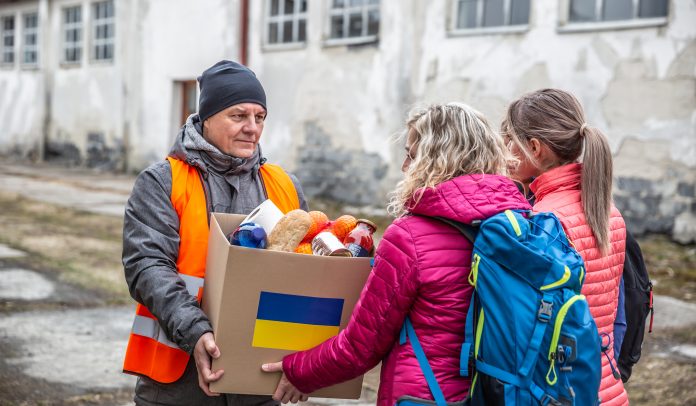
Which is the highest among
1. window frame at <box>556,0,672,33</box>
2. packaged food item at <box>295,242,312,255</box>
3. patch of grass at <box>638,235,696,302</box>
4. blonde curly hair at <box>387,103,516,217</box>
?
window frame at <box>556,0,672,33</box>

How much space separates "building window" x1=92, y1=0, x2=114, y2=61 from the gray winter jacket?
1539 cm

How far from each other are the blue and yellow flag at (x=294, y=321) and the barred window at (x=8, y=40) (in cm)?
2029

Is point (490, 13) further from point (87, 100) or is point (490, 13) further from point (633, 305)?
point (87, 100)

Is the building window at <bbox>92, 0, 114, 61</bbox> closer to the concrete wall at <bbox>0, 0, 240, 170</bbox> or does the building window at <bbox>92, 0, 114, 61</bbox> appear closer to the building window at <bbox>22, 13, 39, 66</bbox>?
the concrete wall at <bbox>0, 0, 240, 170</bbox>

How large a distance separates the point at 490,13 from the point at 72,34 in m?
11.6

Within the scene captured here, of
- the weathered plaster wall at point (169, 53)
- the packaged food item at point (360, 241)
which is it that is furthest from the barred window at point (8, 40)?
the packaged food item at point (360, 241)

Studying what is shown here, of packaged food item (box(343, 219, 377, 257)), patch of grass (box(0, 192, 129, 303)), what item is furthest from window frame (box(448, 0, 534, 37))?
packaged food item (box(343, 219, 377, 257))

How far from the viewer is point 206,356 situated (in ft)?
6.83

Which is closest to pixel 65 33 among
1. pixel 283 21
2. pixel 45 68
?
pixel 45 68

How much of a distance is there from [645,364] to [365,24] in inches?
318

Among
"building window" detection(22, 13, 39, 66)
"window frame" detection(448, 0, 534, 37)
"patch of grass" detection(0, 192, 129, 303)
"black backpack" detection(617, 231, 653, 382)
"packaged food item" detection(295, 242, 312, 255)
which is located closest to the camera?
"packaged food item" detection(295, 242, 312, 255)

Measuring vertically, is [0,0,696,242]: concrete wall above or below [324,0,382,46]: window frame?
below

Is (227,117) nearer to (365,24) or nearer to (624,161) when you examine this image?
(624,161)

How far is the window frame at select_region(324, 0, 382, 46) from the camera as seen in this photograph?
11.6m
